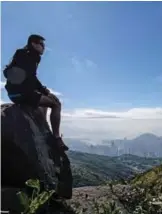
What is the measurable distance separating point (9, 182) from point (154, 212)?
12.2 ft

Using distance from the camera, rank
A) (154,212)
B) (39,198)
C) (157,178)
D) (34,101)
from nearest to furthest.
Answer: (39,198) < (154,212) < (34,101) < (157,178)

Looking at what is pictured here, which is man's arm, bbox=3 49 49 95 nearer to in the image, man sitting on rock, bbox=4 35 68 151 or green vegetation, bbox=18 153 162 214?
man sitting on rock, bbox=4 35 68 151

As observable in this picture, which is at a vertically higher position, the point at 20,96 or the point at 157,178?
the point at 20,96

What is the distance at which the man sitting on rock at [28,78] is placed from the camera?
380 inches

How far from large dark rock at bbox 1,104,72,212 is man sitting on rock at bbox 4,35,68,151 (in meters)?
0.30

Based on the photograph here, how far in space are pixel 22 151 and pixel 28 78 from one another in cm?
167

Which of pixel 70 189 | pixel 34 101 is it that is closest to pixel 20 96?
pixel 34 101

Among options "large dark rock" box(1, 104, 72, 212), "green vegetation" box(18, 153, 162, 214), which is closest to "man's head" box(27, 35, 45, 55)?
"large dark rock" box(1, 104, 72, 212)

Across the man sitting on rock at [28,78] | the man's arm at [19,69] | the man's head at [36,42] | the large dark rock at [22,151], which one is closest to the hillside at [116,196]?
the large dark rock at [22,151]

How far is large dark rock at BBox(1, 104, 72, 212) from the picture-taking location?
365 inches

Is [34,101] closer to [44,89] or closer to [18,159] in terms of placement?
[44,89]

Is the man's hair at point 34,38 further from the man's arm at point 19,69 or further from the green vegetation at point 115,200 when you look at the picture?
the green vegetation at point 115,200

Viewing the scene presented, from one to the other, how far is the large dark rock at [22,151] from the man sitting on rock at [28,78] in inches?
11.6

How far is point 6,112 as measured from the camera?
9.54 metres
